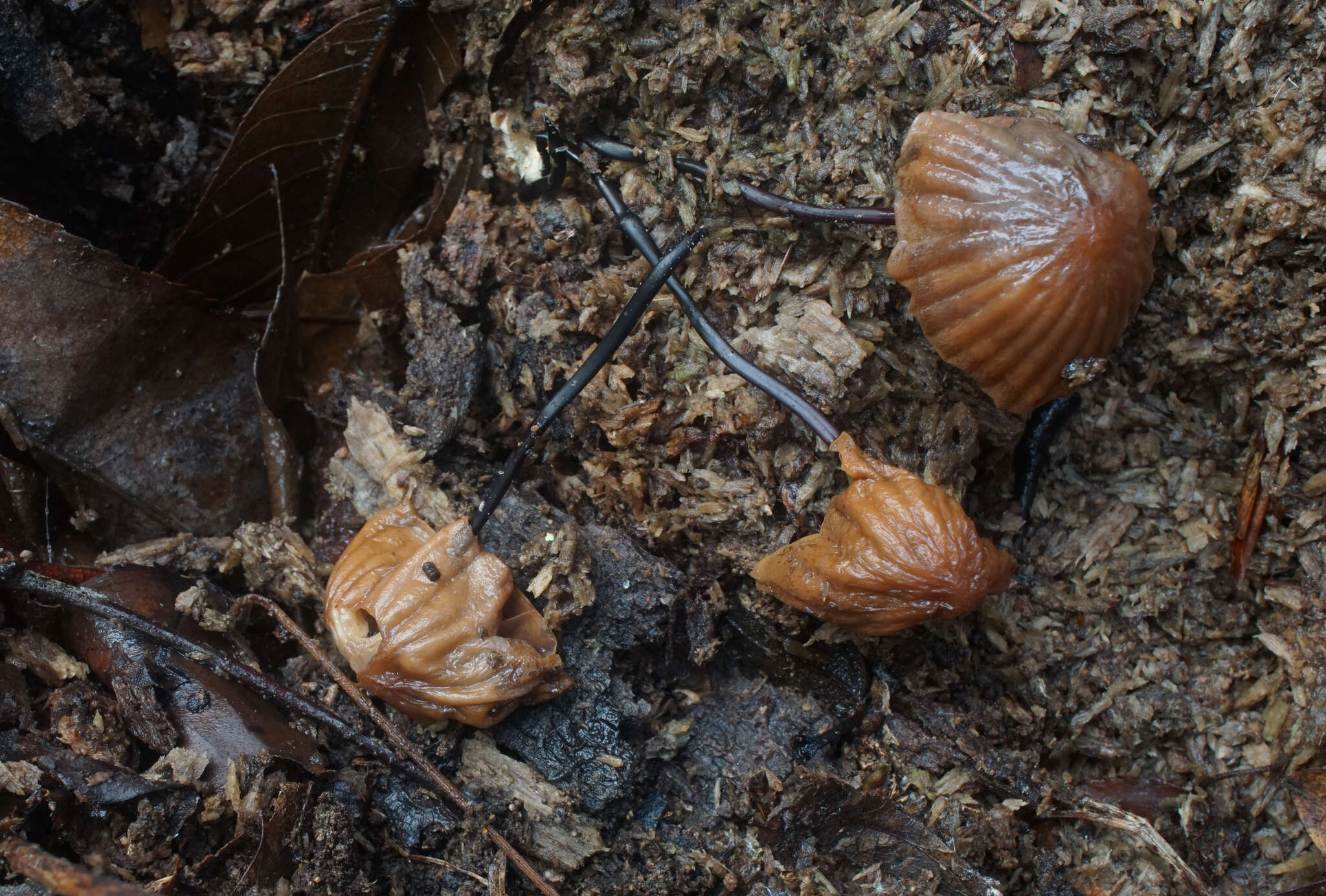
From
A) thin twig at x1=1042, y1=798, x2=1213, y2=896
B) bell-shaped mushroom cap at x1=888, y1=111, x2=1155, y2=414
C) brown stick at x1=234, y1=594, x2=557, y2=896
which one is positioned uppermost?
bell-shaped mushroom cap at x1=888, y1=111, x2=1155, y2=414

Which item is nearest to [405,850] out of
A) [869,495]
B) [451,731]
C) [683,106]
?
[451,731]

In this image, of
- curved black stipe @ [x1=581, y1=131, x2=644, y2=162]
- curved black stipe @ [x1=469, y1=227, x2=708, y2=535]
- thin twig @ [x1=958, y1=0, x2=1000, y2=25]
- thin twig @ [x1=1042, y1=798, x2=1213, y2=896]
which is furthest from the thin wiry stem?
thin twig @ [x1=958, y1=0, x2=1000, y2=25]

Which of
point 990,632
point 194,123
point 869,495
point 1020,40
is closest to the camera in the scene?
point 869,495

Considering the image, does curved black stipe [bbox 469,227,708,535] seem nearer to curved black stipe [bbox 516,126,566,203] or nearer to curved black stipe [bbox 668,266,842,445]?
curved black stipe [bbox 668,266,842,445]

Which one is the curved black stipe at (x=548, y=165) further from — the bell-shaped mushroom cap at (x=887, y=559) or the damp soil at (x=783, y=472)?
the bell-shaped mushroom cap at (x=887, y=559)

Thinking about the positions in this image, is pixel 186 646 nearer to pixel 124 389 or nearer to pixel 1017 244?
pixel 124 389

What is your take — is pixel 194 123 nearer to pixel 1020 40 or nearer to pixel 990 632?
pixel 1020 40

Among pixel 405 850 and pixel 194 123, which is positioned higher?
pixel 194 123

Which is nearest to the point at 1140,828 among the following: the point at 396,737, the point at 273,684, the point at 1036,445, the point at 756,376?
the point at 1036,445
